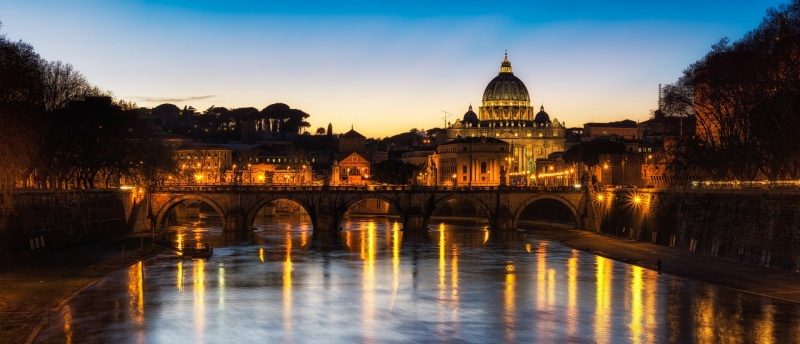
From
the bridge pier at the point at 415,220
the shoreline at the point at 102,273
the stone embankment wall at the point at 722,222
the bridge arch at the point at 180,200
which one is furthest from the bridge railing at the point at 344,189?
the shoreline at the point at 102,273

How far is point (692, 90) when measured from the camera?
87625mm

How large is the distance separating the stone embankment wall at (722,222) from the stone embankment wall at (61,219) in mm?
50097

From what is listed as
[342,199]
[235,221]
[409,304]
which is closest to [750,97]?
[409,304]

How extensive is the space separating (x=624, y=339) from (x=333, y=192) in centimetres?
7562

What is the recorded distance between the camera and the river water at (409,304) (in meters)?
45.0

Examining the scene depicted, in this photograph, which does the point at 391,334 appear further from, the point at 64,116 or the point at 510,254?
the point at 64,116

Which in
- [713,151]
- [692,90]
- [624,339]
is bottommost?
[624,339]

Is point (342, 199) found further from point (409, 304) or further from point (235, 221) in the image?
point (409, 304)

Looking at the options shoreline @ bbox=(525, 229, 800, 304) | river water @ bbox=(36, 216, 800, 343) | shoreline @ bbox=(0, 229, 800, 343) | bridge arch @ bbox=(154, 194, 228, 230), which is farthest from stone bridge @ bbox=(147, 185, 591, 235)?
river water @ bbox=(36, 216, 800, 343)

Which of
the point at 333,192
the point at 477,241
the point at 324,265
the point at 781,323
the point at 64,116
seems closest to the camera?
the point at 781,323

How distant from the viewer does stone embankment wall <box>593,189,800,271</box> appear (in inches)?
2464

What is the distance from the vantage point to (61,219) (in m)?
84.4

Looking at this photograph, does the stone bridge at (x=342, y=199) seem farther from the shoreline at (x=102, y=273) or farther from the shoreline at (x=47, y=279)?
the shoreline at (x=47, y=279)

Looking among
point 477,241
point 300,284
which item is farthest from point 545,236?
point 300,284
